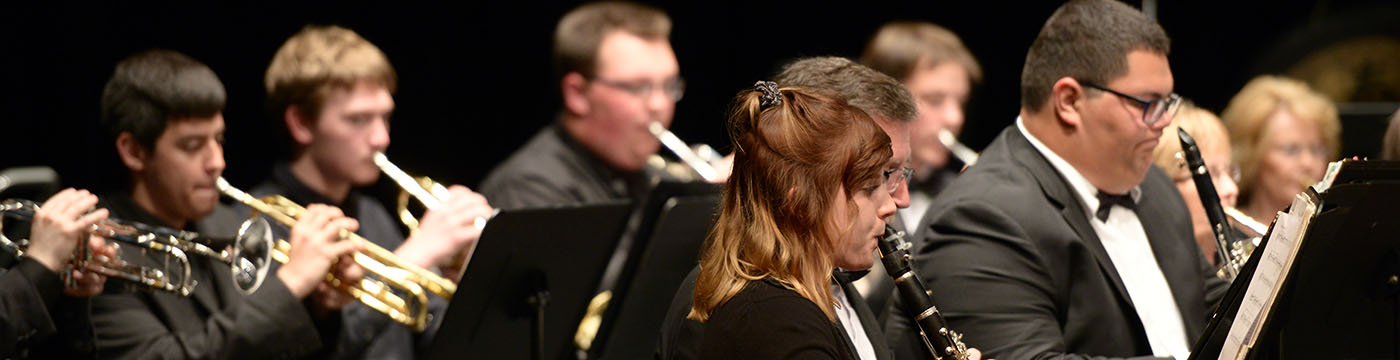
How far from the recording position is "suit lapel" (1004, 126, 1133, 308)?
119 inches

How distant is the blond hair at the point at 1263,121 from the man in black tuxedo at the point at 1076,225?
1.48 m

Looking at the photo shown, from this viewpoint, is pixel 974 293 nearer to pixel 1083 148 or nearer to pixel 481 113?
pixel 1083 148

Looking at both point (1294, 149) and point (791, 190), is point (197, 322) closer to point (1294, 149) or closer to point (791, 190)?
point (791, 190)

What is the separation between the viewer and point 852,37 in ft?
22.3

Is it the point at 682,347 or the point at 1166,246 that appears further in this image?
the point at 1166,246

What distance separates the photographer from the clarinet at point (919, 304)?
2.39 meters

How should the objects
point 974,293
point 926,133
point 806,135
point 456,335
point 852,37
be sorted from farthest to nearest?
point 852,37 < point 926,133 < point 456,335 < point 974,293 < point 806,135

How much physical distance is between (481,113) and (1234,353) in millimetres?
3944

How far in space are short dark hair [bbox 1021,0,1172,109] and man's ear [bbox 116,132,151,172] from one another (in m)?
2.06

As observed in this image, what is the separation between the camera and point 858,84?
267 cm

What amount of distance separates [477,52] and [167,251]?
258cm

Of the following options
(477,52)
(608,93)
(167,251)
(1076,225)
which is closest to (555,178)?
(608,93)

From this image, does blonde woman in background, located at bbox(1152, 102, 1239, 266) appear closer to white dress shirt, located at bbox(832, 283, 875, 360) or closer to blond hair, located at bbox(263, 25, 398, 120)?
white dress shirt, located at bbox(832, 283, 875, 360)

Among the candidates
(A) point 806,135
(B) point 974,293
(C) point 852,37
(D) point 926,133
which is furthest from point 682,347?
(C) point 852,37
